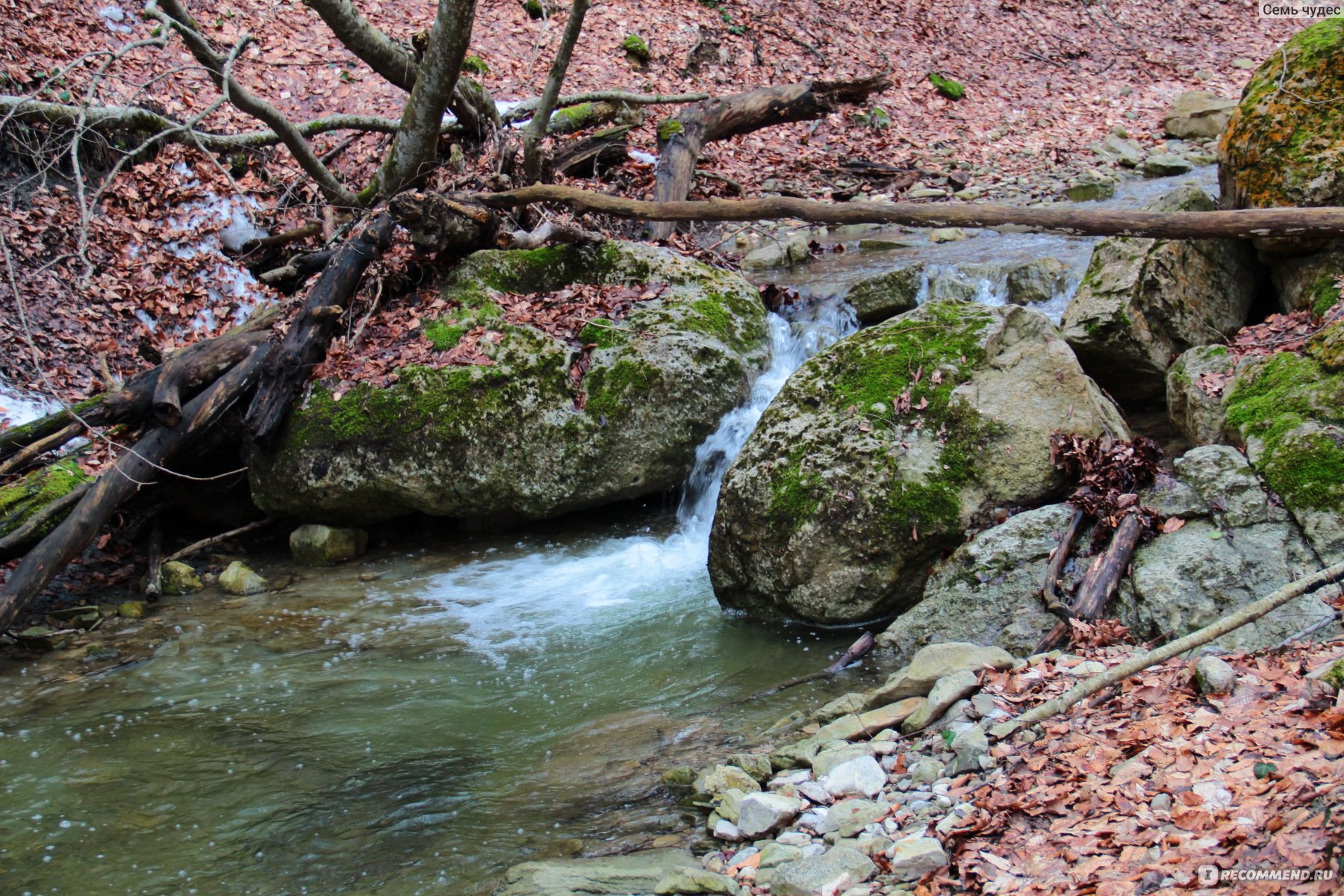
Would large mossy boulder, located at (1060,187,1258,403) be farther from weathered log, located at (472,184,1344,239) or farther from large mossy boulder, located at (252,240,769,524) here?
large mossy boulder, located at (252,240,769,524)

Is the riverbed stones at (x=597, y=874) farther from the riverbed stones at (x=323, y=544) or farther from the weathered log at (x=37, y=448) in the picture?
the weathered log at (x=37, y=448)

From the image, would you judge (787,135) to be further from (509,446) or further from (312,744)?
(312,744)

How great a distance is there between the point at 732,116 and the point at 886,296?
3706mm

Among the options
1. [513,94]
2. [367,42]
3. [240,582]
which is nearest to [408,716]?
[240,582]

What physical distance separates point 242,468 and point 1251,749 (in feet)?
23.4

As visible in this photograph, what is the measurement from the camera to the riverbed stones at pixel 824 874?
8.98ft

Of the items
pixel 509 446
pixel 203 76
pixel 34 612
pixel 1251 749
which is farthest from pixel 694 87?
pixel 1251 749

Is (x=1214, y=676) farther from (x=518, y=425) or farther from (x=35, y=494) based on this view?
(x=35, y=494)

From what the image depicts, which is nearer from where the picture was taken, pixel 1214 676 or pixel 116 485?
pixel 1214 676

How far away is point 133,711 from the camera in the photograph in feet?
16.4

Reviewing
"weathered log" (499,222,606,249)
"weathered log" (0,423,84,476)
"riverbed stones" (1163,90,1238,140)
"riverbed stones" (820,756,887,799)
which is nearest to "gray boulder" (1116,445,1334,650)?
"riverbed stones" (820,756,887,799)

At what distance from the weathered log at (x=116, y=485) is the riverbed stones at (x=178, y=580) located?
1.96 feet

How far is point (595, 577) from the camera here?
263 inches

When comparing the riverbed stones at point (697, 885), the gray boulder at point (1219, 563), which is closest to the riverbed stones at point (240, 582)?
the riverbed stones at point (697, 885)
